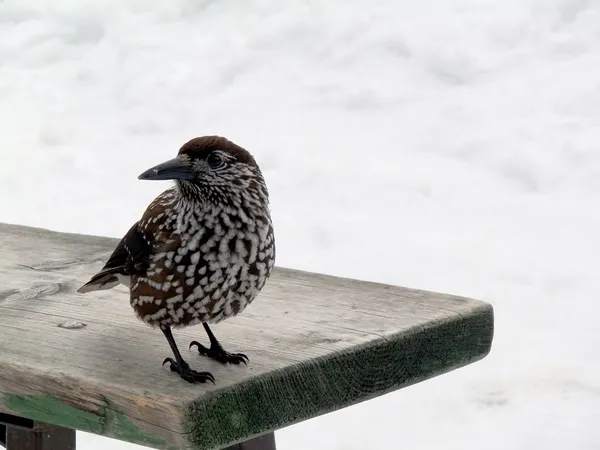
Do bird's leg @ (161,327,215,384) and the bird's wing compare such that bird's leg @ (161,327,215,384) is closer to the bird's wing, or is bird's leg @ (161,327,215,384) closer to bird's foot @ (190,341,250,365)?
bird's foot @ (190,341,250,365)

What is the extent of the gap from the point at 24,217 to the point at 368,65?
219cm

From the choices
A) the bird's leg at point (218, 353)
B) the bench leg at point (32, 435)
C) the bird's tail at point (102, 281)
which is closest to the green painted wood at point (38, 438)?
the bench leg at point (32, 435)

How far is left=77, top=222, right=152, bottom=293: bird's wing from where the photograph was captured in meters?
3.04

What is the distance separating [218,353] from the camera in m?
3.01

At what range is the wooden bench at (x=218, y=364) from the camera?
279 centimetres

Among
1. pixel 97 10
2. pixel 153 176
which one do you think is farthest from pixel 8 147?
pixel 153 176

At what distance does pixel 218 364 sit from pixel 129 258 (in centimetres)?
34

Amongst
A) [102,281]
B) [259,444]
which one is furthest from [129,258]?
[259,444]

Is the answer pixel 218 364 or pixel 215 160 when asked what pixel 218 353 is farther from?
pixel 215 160

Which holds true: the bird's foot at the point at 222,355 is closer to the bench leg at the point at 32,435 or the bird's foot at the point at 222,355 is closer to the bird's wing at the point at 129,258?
the bird's wing at the point at 129,258

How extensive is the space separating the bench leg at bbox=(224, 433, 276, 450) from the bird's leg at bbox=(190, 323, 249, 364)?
0.47 m

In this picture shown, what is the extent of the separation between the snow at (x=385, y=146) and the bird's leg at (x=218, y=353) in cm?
173

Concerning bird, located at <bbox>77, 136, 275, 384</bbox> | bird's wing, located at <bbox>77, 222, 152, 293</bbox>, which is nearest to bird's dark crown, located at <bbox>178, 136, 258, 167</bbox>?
bird, located at <bbox>77, 136, 275, 384</bbox>

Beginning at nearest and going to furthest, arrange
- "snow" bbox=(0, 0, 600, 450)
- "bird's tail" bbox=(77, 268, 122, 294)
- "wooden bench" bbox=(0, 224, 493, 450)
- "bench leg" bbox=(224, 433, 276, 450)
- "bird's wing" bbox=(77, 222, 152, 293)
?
"wooden bench" bbox=(0, 224, 493, 450) < "bird's wing" bbox=(77, 222, 152, 293) < "bird's tail" bbox=(77, 268, 122, 294) < "bench leg" bbox=(224, 433, 276, 450) < "snow" bbox=(0, 0, 600, 450)
